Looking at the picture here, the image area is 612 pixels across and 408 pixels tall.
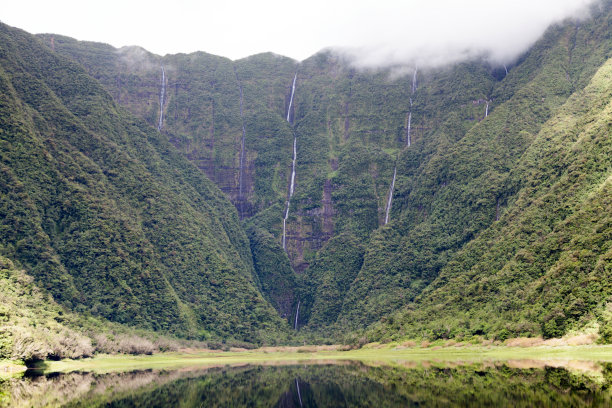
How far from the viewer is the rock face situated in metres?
112

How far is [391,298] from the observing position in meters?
107

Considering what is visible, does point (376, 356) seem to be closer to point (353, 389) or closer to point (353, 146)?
point (353, 389)

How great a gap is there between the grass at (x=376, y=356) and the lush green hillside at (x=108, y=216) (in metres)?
11.0

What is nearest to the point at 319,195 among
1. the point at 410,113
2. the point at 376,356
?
the point at 410,113

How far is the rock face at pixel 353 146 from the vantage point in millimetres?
112500

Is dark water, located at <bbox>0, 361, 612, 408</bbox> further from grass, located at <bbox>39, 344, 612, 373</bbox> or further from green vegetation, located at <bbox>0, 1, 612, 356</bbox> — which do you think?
green vegetation, located at <bbox>0, 1, 612, 356</bbox>

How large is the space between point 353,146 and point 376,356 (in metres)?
89.7

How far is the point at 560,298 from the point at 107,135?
320 ft

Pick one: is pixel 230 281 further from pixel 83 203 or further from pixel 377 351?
pixel 377 351

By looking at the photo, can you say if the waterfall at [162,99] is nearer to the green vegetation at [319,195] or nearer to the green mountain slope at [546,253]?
the green vegetation at [319,195]

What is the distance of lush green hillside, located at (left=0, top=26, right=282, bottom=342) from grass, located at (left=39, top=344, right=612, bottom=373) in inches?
431

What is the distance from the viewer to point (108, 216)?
332 feet

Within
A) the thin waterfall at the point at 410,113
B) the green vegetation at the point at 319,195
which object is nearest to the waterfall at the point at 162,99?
the green vegetation at the point at 319,195

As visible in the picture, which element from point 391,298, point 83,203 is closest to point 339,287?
point 391,298
